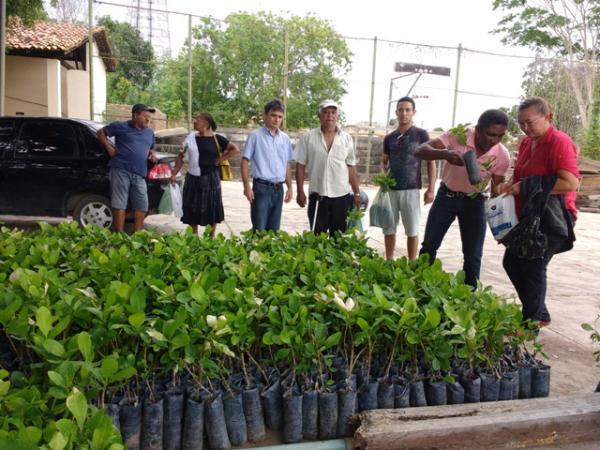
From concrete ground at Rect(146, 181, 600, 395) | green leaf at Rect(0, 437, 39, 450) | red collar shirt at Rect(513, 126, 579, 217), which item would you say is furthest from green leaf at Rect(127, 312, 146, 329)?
red collar shirt at Rect(513, 126, 579, 217)

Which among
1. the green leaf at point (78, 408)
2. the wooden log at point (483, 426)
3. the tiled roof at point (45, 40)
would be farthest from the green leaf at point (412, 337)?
the tiled roof at point (45, 40)

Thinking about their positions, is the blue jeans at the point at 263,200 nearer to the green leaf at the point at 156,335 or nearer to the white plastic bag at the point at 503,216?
the white plastic bag at the point at 503,216

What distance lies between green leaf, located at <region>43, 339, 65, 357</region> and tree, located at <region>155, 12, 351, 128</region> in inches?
716

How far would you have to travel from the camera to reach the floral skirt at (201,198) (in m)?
5.92

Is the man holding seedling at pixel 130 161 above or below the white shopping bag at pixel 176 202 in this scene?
above

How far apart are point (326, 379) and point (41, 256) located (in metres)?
1.72

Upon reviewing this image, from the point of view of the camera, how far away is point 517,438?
2297 millimetres

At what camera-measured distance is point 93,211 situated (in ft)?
22.5

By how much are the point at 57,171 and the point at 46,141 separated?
44 cm

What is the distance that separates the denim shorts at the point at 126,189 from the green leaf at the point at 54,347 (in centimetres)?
434

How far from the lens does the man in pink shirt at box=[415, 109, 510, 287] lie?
3.84 m

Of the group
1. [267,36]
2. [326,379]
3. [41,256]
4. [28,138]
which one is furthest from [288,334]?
[267,36]

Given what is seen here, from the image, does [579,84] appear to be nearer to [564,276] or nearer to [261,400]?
[564,276]

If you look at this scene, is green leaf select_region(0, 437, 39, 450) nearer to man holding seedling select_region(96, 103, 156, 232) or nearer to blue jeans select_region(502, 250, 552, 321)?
blue jeans select_region(502, 250, 552, 321)
